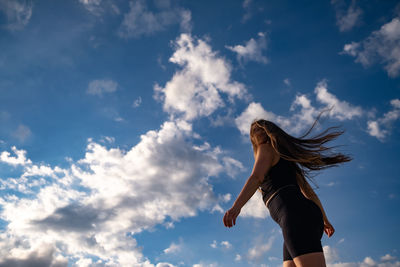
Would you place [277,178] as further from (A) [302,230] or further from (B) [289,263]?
(B) [289,263]

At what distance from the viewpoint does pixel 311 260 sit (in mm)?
3117

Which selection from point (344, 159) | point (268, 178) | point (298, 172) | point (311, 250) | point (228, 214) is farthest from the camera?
point (344, 159)

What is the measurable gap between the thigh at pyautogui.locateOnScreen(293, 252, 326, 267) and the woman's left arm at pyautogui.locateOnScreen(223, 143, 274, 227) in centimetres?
84

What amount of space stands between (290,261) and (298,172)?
126 centimetres

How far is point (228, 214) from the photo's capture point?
342 centimetres

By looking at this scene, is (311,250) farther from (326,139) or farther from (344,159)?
(326,139)

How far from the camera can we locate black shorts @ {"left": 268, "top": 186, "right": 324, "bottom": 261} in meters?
3.22

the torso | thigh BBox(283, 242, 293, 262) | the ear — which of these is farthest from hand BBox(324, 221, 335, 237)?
the ear

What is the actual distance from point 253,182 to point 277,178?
0.34m

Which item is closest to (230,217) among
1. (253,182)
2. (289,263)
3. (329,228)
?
(253,182)

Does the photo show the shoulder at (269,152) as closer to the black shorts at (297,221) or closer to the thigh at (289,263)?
the black shorts at (297,221)

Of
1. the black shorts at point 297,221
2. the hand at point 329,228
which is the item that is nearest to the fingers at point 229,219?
the black shorts at point 297,221

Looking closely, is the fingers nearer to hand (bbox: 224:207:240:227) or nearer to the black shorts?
hand (bbox: 224:207:240:227)

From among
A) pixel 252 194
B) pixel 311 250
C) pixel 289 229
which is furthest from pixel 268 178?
pixel 311 250
